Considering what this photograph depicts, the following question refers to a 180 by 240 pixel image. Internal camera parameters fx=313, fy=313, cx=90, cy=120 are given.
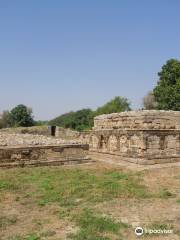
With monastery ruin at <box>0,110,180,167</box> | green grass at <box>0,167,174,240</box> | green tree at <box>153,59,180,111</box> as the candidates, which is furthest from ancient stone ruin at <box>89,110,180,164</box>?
green tree at <box>153,59,180,111</box>

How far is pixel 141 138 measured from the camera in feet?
35.9

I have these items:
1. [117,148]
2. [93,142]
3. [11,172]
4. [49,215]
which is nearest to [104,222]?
[49,215]

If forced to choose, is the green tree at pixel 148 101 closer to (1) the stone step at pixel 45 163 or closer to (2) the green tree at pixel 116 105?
(2) the green tree at pixel 116 105

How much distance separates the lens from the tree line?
26453mm

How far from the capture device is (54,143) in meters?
9.97

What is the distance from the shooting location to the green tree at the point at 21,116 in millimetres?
41766

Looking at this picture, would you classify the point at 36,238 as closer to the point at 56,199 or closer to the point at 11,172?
the point at 56,199

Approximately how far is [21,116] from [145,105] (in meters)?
16.7

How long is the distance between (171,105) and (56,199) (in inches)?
869

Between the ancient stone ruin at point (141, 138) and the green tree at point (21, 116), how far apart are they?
28.8m

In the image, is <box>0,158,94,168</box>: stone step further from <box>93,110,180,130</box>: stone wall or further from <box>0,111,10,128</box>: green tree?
<box>0,111,10,128</box>: green tree

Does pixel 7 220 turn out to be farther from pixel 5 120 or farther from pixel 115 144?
pixel 5 120

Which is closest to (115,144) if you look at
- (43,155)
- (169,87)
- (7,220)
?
(43,155)

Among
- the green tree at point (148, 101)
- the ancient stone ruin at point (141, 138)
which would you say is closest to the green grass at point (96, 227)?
the ancient stone ruin at point (141, 138)
